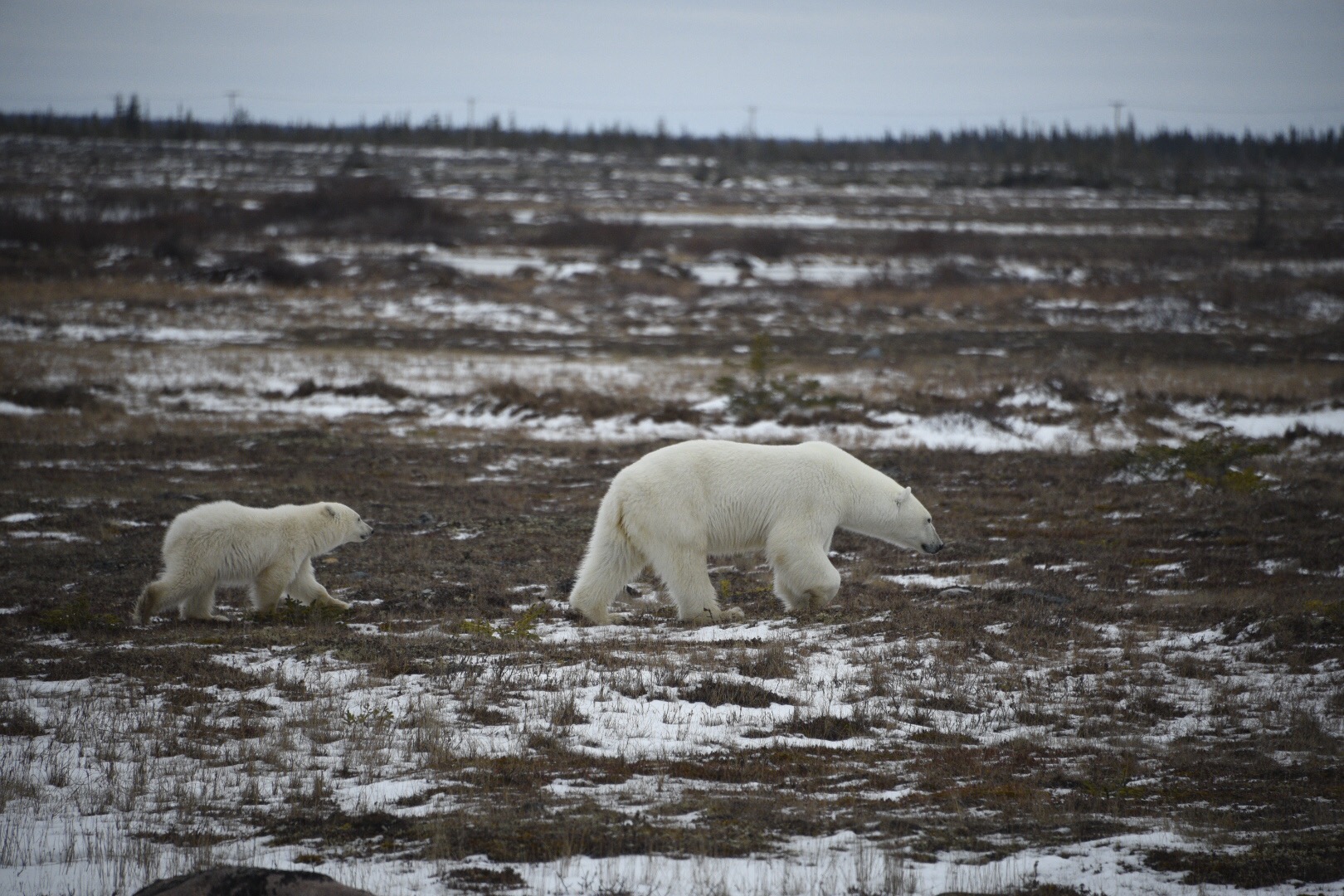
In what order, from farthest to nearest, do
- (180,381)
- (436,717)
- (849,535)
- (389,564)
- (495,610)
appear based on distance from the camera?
(180,381), (849,535), (389,564), (495,610), (436,717)

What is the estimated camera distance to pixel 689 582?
8711 mm

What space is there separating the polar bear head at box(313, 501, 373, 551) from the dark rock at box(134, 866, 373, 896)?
20.6 ft

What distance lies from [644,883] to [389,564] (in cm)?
750

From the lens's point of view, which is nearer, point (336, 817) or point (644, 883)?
point (644, 883)

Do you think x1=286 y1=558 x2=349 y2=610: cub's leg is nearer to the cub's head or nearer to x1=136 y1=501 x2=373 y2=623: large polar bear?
x1=136 y1=501 x2=373 y2=623: large polar bear

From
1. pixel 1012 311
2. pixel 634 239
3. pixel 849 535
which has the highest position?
pixel 634 239

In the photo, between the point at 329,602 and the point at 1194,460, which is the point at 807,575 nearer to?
the point at 329,602

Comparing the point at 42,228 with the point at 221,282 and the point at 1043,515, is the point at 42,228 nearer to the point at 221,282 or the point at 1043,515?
the point at 221,282

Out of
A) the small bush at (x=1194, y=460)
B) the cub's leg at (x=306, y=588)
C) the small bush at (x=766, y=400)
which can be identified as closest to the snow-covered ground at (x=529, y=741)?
the cub's leg at (x=306, y=588)

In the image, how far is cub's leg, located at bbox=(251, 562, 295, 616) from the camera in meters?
9.27

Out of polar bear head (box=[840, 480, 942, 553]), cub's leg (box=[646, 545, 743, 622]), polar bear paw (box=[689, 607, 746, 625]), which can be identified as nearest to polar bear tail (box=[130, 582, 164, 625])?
cub's leg (box=[646, 545, 743, 622])

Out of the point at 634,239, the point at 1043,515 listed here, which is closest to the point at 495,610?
the point at 1043,515

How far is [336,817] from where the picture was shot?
15.6 ft

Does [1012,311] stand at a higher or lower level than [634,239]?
lower
